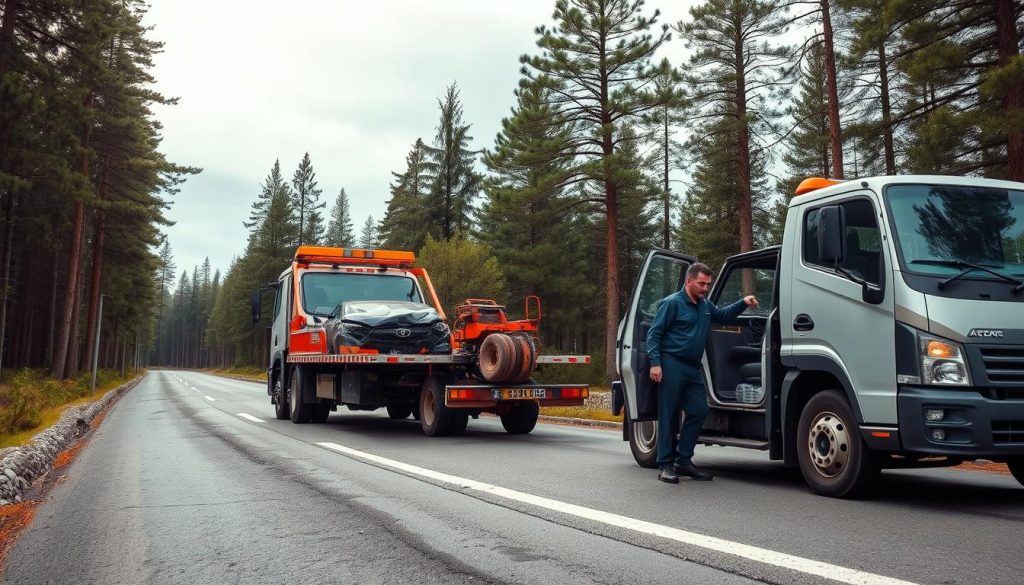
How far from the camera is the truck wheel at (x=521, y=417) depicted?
39.9 feet

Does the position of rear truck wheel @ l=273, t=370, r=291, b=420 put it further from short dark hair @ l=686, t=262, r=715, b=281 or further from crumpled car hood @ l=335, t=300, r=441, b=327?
short dark hair @ l=686, t=262, r=715, b=281

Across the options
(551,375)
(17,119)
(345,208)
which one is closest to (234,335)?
(345,208)

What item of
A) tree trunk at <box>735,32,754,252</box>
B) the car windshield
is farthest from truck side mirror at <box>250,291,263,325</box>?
tree trunk at <box>735,32,754,252</box>

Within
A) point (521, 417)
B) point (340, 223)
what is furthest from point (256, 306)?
point (340, 223)

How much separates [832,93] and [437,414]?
15.4 meters

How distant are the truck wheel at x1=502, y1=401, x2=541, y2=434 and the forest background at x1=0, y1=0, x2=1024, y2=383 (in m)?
10.7

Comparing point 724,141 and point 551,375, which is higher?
point 724,141

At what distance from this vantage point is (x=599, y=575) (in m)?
3.82

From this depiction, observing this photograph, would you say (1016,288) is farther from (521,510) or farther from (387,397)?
(387,397)

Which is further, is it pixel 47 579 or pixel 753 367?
pixel 753 367

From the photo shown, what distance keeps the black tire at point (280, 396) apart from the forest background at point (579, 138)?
985cm

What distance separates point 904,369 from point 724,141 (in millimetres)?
24590

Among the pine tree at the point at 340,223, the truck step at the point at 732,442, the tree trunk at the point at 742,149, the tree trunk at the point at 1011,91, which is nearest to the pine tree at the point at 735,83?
the tree trunk at the point at 742,149

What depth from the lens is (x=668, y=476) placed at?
6.71 metres
